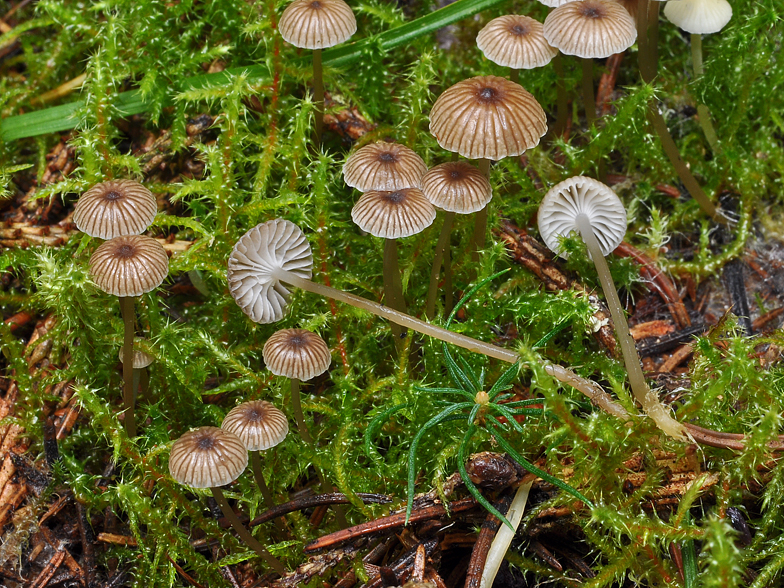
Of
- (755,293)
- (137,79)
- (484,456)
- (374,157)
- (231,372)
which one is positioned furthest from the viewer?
(137,79)

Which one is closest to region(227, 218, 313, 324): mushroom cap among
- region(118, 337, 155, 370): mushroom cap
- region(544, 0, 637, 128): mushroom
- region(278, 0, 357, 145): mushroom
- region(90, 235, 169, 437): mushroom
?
region(90, 235, 169, 437): mushroom

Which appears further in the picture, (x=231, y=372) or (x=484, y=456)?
(x=231, y=372)

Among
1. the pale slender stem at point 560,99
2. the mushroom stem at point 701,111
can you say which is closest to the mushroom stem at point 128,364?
the pale slender stem at point 560,99

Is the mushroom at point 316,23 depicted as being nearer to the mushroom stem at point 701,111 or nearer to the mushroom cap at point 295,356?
the mushroom cap at point 295,356

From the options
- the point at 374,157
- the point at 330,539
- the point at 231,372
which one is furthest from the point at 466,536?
the point at 374,157

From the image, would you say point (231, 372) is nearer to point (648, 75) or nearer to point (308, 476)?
point (308, 476)

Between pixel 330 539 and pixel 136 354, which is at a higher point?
pixel 136 354
